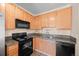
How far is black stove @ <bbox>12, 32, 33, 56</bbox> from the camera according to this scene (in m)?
1.24

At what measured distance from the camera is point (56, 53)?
125cm

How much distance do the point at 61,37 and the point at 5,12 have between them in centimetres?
82

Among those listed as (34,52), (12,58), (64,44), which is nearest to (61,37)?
(64,44)

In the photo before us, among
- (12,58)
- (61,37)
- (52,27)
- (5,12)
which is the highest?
(5,12)

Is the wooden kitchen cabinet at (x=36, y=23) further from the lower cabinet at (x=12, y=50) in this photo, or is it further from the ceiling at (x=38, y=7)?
the lower cabinet at (x=12, y=50)

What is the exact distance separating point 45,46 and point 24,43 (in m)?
0.31

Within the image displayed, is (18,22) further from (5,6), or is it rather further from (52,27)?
(52,27)

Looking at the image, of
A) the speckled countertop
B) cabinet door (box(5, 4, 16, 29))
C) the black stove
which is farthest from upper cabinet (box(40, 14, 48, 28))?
cabinet door (box(5, 4, 16, 29))

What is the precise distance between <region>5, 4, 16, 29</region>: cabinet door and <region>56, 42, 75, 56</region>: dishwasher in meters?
0.69

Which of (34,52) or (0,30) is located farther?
(34,52)

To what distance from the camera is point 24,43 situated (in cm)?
129

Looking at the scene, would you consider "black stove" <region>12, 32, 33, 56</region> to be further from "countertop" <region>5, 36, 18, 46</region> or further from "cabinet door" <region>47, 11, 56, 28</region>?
"cabinet door" <region>47, 11, 56, 28</region>

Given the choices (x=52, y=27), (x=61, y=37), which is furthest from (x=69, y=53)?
(x=52, y=27)

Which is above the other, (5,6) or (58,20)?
(5,6)
